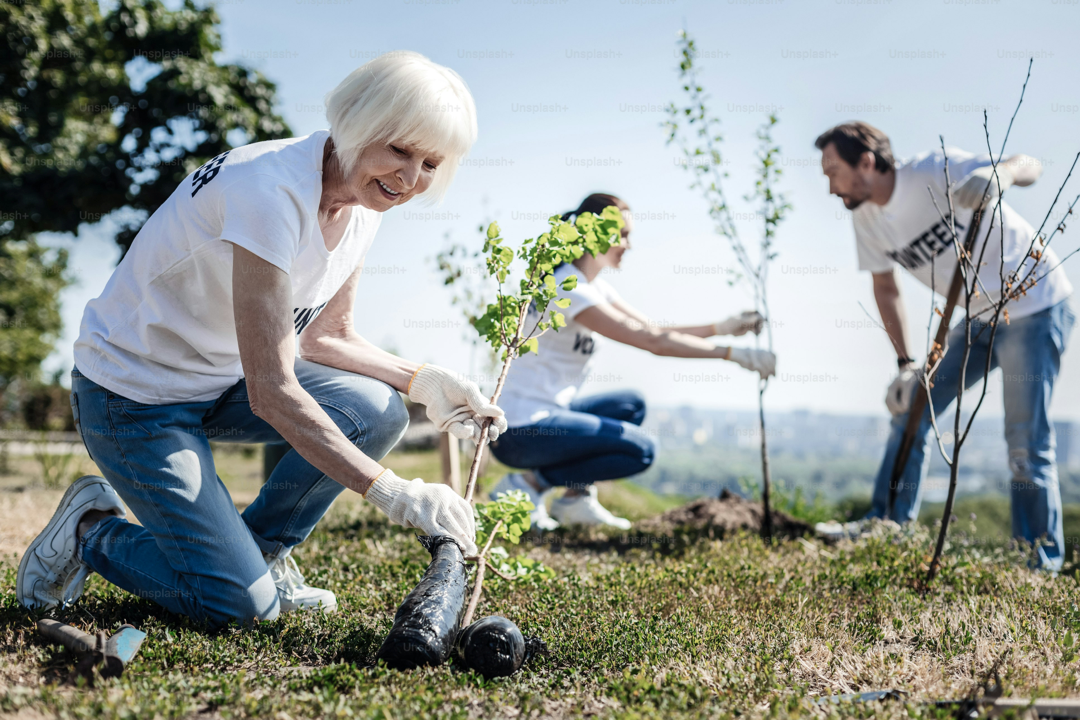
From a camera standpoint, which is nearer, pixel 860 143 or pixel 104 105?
pixel 860 143

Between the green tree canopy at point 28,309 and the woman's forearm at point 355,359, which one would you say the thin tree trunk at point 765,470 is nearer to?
the woman's forearm at point 355,359

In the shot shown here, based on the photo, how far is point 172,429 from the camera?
7.64 ft

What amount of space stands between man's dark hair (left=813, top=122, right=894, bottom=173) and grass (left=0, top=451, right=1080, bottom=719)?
207 cm

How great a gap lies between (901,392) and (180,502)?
3.73 meters

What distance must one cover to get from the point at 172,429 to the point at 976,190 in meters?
3.61

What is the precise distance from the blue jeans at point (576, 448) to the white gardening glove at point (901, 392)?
1398mm

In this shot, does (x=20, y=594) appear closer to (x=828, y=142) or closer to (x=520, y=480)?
(x=520, y=480)

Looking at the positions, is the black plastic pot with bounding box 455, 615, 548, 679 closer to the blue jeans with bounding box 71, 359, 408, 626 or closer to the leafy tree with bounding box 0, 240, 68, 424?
the blue jeans with bounding box 71, 359, 408, 626

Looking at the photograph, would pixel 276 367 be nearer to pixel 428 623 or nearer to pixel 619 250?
→ pixel 428 623

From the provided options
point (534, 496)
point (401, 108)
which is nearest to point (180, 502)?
point (401, 108)

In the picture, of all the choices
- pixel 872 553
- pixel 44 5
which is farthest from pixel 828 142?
pixel 44 5

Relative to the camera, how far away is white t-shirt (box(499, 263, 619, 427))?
411 cm

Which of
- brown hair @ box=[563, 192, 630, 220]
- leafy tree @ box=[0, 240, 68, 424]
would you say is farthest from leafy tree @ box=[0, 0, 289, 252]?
leafy tree @ box=[0, 240, 68, 424]

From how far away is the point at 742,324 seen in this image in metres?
4.45
